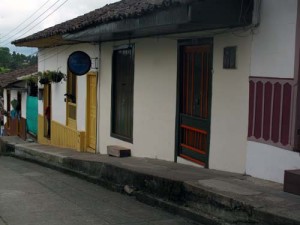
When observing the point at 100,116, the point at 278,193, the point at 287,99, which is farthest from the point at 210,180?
the point at 100,116

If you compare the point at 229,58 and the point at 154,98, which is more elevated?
the point at 229,58

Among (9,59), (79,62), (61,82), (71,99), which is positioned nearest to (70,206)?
(79,62)

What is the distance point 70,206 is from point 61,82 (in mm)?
10140

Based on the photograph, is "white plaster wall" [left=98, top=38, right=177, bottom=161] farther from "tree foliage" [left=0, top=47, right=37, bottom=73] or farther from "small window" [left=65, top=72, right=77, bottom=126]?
"tree foliage" [left=0, top=47, right=37, bottom=73]

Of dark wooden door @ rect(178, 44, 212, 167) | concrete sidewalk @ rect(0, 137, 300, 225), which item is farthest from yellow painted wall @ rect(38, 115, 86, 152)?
dark wooden door @ rect(178, 44, 212, 167)

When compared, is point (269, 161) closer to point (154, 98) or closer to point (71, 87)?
point (154, 98)

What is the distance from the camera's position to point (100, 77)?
13.0 meters

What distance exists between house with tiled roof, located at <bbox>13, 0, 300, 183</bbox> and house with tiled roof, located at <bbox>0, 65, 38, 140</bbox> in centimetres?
1015

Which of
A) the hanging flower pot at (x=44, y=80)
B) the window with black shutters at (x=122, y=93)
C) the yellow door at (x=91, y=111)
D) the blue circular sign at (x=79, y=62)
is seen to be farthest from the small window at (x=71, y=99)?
the window with black shutters at (x=122, y=93)

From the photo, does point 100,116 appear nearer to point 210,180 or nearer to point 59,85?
point 59,85

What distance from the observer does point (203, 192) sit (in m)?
6.07

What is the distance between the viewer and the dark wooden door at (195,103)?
8.12 metres

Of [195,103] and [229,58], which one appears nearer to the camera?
[229,58]

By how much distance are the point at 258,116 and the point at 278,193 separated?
1.32m
